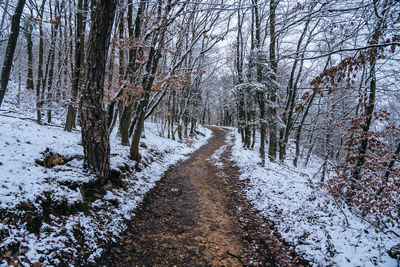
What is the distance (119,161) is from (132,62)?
4.89 metres

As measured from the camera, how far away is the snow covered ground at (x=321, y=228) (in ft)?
12.3

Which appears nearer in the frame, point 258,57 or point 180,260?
point 180,260

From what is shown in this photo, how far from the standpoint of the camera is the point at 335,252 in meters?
3.86

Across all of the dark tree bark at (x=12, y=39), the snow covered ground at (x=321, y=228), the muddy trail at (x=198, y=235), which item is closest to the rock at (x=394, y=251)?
the snow covered ground at (x=321, y=228)

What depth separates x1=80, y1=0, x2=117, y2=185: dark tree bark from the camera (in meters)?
4.72

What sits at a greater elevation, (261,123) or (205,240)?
(261,123)

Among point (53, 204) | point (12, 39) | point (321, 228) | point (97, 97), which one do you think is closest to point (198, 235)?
point (321, 228)

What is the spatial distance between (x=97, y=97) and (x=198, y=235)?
14.8ft

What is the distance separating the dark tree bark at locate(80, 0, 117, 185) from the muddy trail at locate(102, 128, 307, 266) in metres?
1.95

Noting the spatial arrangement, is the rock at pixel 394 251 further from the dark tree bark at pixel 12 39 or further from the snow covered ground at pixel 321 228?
the dark tree bark at pixel 12 39

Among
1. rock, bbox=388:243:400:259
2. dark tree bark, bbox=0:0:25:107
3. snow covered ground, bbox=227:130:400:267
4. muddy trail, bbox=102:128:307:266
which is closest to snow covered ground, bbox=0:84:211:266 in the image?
muddy trail, bbox=102:128:307:266

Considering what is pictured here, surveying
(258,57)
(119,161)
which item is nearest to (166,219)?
(119,161)

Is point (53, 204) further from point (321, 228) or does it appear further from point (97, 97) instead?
point (321, 228)

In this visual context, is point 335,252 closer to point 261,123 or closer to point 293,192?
point 293,192
